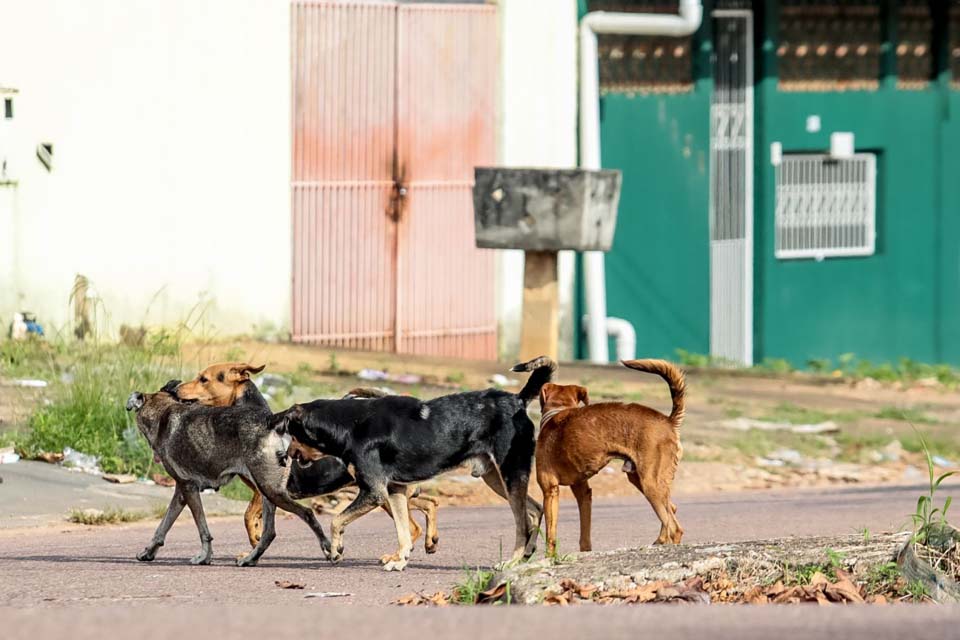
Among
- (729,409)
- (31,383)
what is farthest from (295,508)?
(729,409)

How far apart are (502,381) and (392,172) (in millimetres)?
3548

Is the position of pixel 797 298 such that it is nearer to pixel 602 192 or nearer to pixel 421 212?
pixel 421 212

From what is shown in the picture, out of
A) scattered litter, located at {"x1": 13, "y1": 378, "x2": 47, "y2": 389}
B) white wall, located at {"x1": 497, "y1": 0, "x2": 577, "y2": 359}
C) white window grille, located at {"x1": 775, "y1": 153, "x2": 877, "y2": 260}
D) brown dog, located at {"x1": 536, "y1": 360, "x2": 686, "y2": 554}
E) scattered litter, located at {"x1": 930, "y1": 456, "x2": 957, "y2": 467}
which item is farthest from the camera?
white window grille, located at {"x1": 775, "y1": 153, "x2": 877, "y2": 260}

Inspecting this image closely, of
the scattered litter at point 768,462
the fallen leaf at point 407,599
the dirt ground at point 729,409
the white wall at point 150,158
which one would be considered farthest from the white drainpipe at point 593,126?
the fallen leaf at point 407,599

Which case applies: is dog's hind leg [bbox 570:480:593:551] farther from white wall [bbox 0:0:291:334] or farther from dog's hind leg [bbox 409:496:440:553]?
white wall [bbox 0:0:291:334]

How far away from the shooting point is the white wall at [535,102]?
66.5 feet

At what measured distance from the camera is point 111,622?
5.43 meters

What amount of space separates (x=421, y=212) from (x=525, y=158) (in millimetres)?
1487

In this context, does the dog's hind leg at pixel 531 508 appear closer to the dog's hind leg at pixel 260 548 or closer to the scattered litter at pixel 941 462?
the dog's hind leg at pixel 260 548

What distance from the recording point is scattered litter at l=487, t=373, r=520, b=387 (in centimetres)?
1694

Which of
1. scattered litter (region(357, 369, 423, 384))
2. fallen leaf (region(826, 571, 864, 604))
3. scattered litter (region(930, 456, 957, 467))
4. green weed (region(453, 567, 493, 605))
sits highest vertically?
scattered litter (region(357, 369, 423, 384))

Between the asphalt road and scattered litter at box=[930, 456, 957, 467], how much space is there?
134cm

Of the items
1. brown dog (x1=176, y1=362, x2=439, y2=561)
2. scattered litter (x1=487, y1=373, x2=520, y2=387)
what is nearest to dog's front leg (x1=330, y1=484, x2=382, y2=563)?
brown dog (x1=176, y1=362, x2=439, y2=561)

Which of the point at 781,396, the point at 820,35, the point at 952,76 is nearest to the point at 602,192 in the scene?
the point at 781,396
